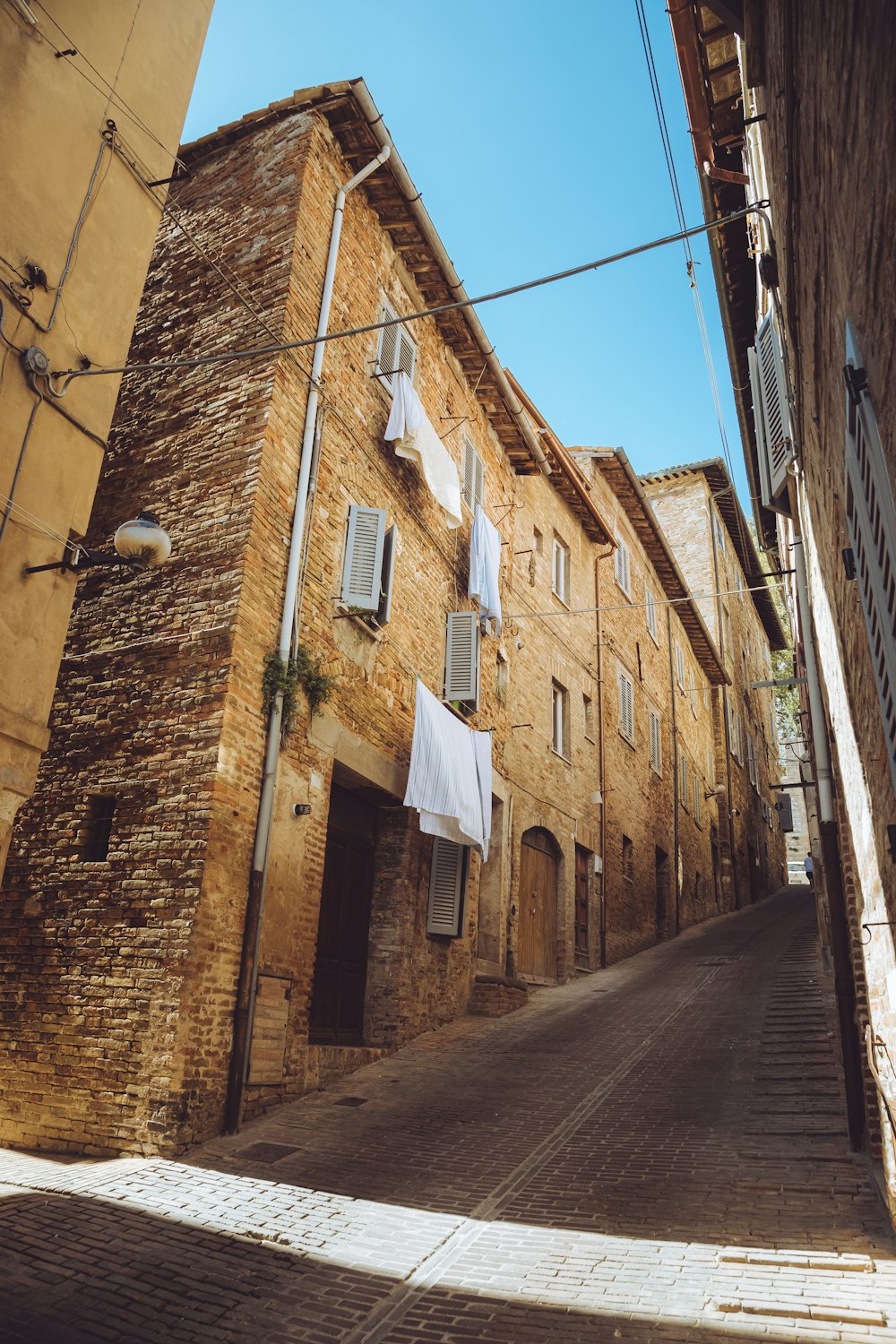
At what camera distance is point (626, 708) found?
20000 millimetres

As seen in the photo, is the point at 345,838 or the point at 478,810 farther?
the point at 478,810

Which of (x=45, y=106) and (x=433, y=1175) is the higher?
(x=45, y=106)

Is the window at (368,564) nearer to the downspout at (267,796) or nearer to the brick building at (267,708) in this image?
the brick building at (267,708)

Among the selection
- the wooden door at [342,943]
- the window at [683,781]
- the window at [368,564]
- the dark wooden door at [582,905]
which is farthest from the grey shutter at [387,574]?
the window at [683,781]

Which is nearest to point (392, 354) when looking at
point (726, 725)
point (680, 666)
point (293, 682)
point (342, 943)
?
point (293, 682)

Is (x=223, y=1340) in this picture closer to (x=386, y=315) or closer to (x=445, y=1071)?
(x=445, y=1071)

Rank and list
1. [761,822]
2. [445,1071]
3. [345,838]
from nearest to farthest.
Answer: [445,1071], [345,838], [761,822]

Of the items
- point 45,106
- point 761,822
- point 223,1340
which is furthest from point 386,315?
point 761,822

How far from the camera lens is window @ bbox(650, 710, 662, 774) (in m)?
21.7

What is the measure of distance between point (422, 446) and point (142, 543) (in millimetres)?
5245

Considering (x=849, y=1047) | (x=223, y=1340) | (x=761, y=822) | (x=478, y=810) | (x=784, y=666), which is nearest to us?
(x=223, y=1340)

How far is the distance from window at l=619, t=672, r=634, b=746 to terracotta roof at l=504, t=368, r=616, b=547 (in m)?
3.04

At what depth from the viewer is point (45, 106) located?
630 centimetres

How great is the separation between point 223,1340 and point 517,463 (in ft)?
44.2
